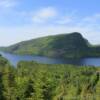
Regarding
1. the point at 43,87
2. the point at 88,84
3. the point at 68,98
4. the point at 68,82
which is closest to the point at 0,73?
the point at 43,87

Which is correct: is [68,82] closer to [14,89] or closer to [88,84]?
[88,84]

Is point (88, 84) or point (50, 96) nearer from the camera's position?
point (50, 96)

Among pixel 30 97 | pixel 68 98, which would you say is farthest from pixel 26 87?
pixel 68 98

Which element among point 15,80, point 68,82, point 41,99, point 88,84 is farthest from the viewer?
point 68,82

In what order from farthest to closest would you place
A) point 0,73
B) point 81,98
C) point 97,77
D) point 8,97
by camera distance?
point 97,77, point 81,98, point 0,73, point 8,97

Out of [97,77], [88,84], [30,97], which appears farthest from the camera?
[97,77]

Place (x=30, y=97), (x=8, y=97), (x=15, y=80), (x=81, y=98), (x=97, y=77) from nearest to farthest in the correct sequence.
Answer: (x=30, y=97) < (x=8, y=97) < (x=15, y=80) < (x=81, y=98) < (x=97, y=77)

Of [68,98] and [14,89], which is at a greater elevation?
[14,89]

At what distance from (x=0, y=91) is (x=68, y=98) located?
5337 centimetres

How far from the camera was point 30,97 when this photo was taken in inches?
2115

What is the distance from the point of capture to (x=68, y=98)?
106562mm

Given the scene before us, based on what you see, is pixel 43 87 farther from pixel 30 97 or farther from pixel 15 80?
pixel 15 80

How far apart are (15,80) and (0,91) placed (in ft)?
19.5

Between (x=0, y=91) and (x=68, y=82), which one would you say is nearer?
(x=0, y=91)
